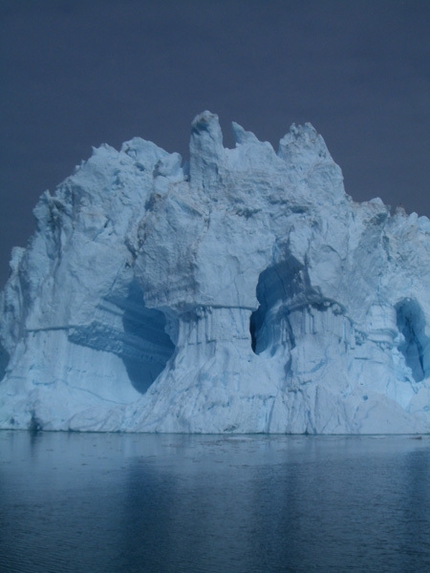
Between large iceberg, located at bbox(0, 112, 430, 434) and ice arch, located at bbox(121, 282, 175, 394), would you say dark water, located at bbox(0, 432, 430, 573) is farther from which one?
ice arch, located at bbox(121, 282, 175, 394)

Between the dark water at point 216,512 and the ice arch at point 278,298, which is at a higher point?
the ice arch at point 278,298

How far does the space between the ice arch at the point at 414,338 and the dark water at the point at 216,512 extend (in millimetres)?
11274

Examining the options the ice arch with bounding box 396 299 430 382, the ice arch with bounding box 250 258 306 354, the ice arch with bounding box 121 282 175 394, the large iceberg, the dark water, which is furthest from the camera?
the ice arch with bounding box 121 282 175 394

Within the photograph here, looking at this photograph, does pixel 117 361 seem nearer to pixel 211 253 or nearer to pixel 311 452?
pixel 211 253

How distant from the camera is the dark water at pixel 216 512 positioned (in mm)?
5535

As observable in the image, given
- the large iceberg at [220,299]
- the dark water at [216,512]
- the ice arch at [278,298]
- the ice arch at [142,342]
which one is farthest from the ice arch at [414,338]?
the dark water at [216,512]

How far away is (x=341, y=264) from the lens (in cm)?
2072

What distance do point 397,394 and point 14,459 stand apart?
13634mm

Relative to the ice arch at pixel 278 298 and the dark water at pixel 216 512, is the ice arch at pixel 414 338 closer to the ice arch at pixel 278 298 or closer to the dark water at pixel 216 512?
the ice arch at pixel 278 298

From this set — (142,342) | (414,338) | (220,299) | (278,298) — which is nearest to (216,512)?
(220,299)

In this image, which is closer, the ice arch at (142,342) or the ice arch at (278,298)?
the ice arch at (278,298)

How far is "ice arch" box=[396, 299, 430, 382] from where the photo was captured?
2386cm

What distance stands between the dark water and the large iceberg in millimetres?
6757

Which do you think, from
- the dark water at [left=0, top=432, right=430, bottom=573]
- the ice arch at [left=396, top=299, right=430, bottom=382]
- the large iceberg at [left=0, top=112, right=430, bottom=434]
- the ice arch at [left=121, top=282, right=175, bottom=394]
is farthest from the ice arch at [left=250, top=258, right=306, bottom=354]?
the dark water at [left=0, top=432, right=430, bottom=573]
